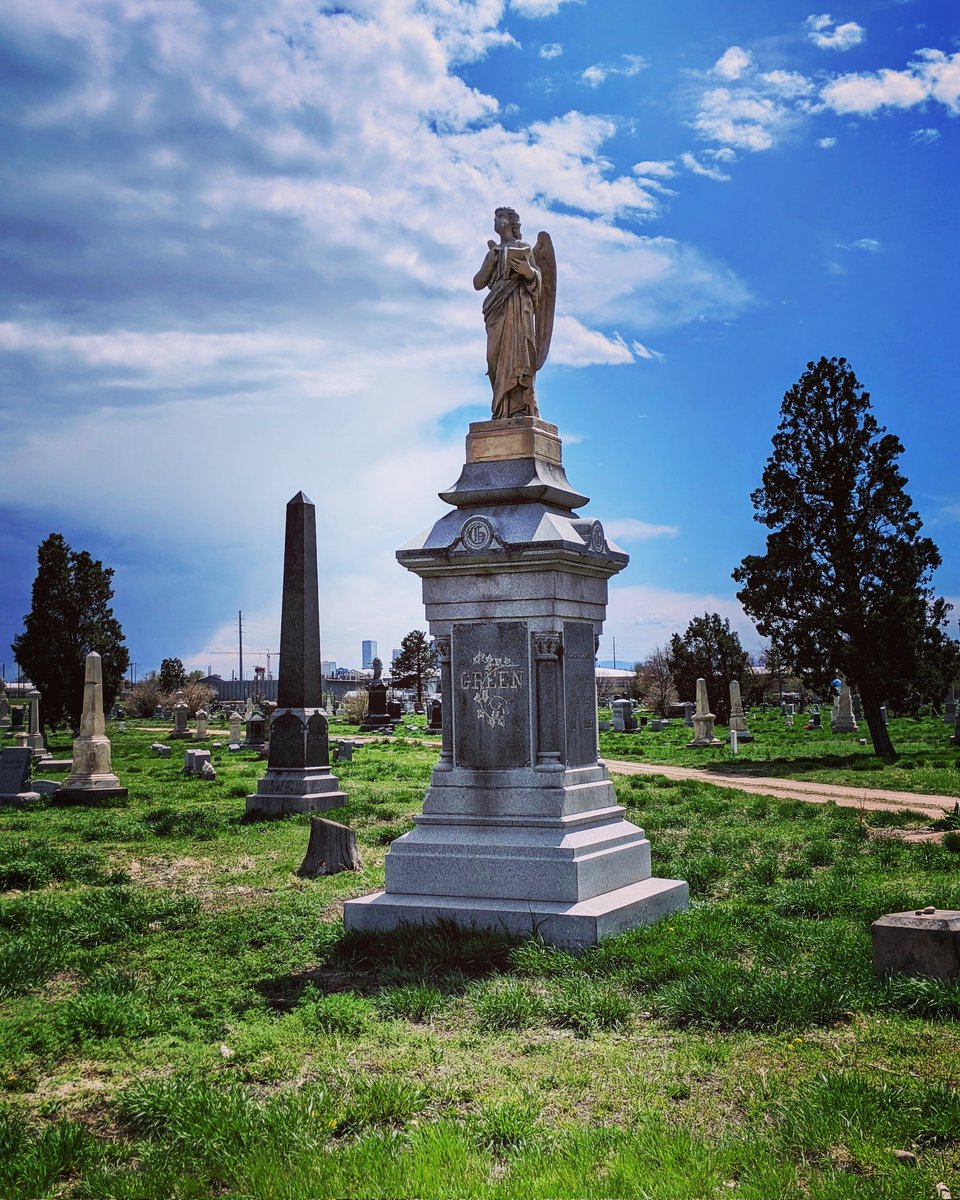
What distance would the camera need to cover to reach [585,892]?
7.32 metres

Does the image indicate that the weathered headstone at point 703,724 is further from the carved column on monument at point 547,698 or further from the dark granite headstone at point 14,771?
the carved column on monument at point 547,698

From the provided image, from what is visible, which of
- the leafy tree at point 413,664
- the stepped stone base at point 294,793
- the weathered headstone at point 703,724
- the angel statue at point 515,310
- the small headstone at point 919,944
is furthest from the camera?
the leafy tree at point 413,664

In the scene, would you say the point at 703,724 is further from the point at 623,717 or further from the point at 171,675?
the point at 171,675

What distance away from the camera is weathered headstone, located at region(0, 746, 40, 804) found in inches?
675

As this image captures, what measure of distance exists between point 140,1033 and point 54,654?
3092 cm

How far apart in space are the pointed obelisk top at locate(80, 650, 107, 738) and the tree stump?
9107 millimetres

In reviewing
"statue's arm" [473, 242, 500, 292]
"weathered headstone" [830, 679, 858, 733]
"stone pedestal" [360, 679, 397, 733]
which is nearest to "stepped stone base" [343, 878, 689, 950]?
"statue's arm" [473, 242, 500, 292]

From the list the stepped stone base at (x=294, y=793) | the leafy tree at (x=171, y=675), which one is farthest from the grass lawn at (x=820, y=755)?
the leafy tree at (x=171, y=675)

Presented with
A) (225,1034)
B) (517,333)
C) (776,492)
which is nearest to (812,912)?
(225,1034)

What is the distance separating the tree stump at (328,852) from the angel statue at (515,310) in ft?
13.5

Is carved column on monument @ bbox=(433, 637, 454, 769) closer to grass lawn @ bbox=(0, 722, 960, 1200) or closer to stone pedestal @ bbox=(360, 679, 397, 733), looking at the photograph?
grass lawn @ bbox=(0, 722, 960, 1200)

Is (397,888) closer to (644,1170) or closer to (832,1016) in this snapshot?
(832,1016)

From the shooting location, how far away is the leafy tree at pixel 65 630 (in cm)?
3431

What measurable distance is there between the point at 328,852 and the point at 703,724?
73.5 ft
